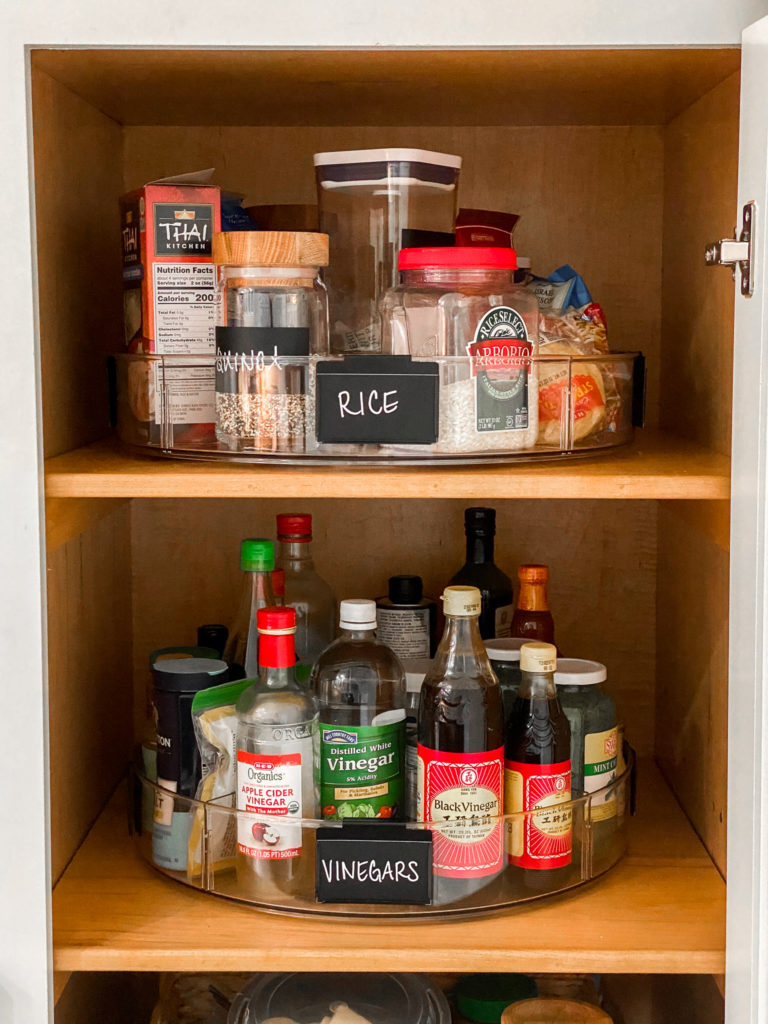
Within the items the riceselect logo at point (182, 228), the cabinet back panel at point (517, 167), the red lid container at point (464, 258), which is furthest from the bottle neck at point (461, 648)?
the cabinet back panel at point (517, 167)

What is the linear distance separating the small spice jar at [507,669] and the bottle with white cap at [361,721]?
108mm

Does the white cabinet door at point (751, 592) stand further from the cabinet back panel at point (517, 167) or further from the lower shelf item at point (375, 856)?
the cabinet back panel at point (517, 167)

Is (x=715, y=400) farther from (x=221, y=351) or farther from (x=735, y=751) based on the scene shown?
(x=221, y=351)

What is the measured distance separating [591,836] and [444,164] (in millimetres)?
721

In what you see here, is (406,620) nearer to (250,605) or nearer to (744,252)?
(250,605)

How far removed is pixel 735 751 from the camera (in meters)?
0.96

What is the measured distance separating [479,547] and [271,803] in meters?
0.43

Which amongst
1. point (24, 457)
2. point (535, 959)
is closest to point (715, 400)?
point (535, 959)

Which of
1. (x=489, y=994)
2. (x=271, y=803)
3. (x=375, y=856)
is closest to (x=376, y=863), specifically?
(x=375, y=856)

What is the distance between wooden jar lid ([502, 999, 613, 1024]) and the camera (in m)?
1.13

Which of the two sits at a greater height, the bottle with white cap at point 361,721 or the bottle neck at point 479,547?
the bottle neck at point 479,547

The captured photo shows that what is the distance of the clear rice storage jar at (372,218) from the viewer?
113cm

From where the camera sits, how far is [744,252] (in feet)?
2.97

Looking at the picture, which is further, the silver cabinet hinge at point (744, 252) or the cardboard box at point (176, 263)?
the cardboard box at point (176, 263)
